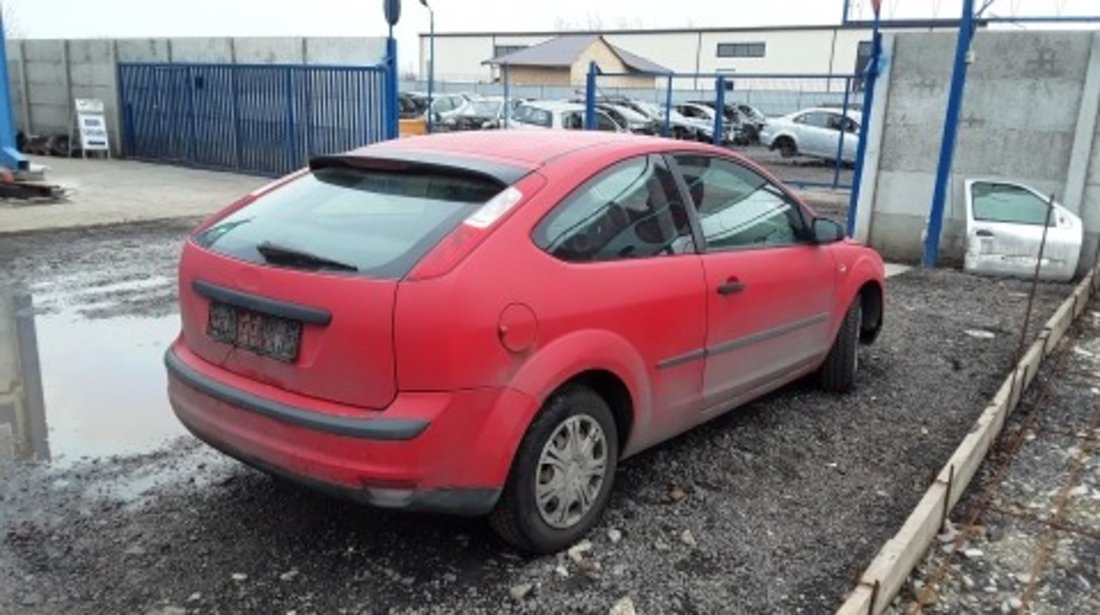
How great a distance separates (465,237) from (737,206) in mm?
1744

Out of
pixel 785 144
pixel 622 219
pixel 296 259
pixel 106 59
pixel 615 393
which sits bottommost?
pixel 785 144

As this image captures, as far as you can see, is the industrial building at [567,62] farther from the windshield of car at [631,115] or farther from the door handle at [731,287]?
the door handle at [731,287]

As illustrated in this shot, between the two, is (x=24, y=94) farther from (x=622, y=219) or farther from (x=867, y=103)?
(x=622, y=219)

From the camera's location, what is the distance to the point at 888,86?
A: 10.2 m

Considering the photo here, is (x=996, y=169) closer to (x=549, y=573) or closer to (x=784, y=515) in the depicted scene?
(x=784, y=515)

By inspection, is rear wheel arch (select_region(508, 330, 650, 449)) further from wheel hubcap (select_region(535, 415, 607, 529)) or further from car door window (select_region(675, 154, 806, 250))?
car door window (select_region(675, 154, 806, 250))

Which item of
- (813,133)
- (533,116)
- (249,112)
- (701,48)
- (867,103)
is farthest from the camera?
(701,48)

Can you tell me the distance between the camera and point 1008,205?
9.44m

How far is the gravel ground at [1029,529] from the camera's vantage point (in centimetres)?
328

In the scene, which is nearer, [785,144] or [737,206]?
[737,206]

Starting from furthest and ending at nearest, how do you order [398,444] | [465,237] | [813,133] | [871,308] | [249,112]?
1. [813,133]
2. [249,112]
3. [871,308]
4. [465,237]
5. [398,444]

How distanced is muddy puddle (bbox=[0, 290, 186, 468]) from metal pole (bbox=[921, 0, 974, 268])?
7669 millimetres

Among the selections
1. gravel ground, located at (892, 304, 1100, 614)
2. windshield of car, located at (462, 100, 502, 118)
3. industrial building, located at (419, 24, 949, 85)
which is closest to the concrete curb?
gravel ground, located at (892, 304, 1100, 614)

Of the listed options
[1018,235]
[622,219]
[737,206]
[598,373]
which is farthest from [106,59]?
[598,373]
